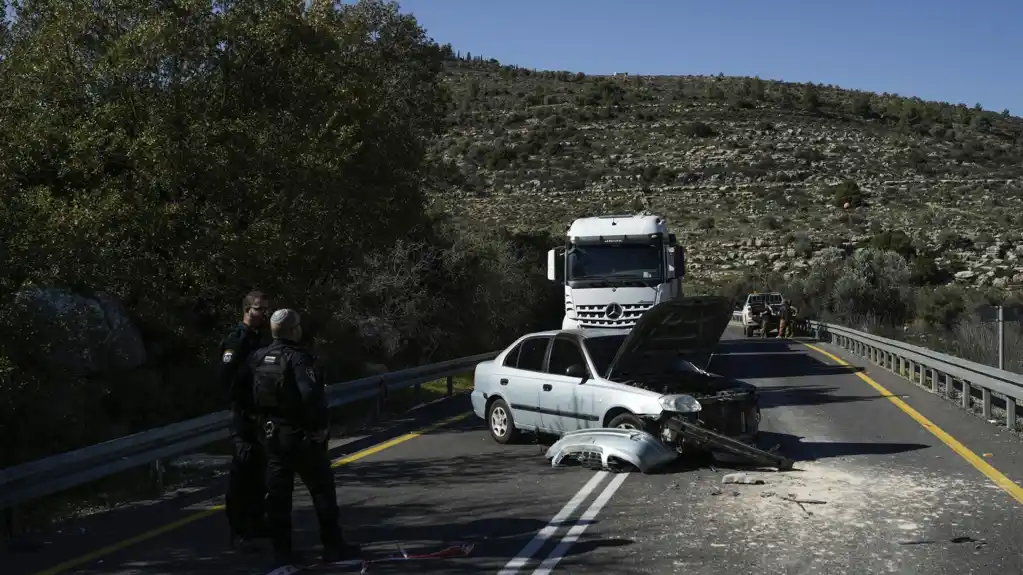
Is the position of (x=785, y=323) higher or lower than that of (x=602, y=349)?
lower

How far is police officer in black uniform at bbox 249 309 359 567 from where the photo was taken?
7.00m

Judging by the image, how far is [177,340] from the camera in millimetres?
17359

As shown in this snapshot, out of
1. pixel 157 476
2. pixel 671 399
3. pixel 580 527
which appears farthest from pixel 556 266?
pixel 580 527

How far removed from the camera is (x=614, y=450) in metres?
11.1

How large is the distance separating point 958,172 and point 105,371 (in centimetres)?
7234

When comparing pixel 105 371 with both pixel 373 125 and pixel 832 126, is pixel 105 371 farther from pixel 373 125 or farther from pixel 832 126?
pixel 832 126

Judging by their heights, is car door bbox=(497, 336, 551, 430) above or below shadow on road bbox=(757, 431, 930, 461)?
above

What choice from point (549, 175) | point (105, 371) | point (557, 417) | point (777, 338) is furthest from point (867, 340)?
point (549, 175)

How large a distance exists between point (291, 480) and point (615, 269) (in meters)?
15.2

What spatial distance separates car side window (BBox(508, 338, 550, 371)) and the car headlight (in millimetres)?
2487

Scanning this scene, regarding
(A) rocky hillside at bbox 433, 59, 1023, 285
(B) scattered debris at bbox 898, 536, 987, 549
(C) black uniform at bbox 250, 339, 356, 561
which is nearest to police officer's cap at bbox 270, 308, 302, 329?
(C) black uniform at bbox 250, 339, 356, 561

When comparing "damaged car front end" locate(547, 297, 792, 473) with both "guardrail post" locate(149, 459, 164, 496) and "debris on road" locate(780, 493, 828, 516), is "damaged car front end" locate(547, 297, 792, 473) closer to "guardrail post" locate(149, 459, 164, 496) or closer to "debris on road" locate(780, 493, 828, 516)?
"debris on road" locate(780, 493, 828, 516)

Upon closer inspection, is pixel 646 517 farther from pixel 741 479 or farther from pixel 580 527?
pixel 741 479

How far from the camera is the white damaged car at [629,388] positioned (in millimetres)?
11203
